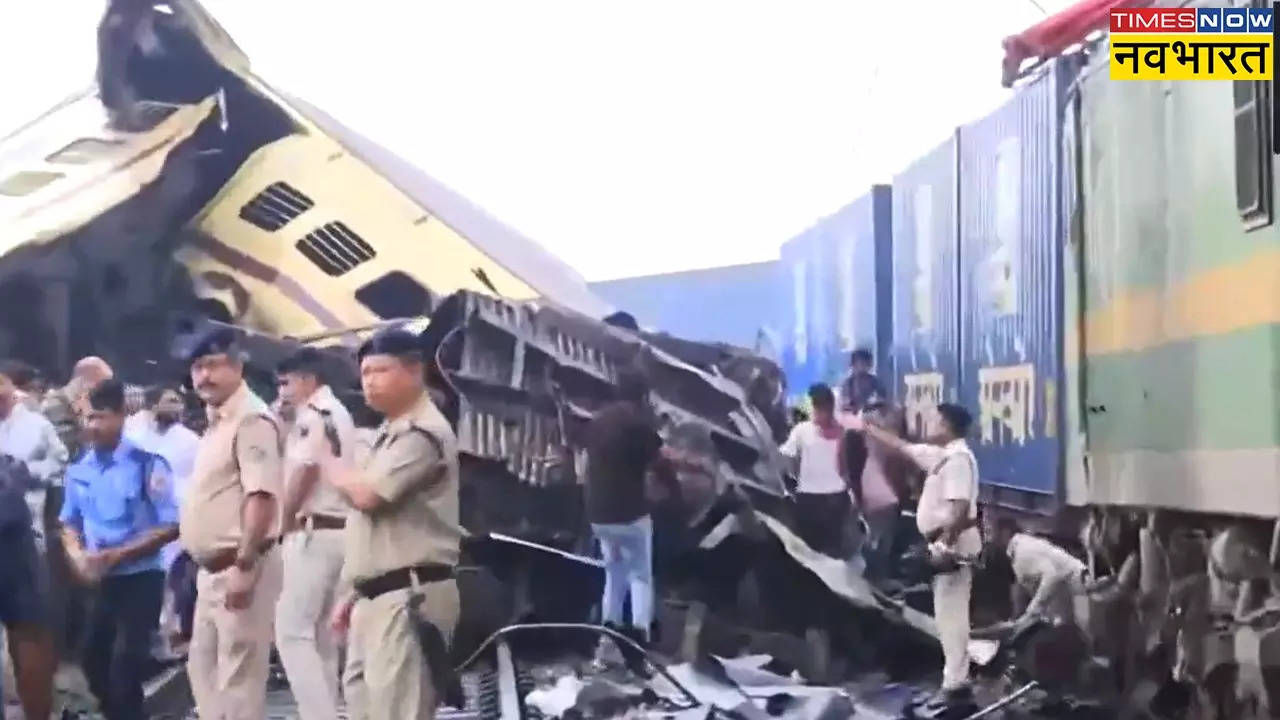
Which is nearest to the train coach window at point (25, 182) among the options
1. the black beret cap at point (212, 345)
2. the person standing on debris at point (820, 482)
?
the black beret cap at point (212, 345)

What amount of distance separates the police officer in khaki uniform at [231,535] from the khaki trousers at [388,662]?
0.86ft

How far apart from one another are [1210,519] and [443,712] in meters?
1.89

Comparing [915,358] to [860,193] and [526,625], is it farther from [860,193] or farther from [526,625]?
[526,625]

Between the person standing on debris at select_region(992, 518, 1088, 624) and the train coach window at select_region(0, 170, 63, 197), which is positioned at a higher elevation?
the train coach window at select_region(0, 170, 63, 197)

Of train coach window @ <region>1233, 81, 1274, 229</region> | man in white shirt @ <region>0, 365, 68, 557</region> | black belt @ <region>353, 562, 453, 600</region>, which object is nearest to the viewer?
train coach window @ <region>1233, 81, 1274, 229</region>

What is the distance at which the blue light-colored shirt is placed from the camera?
3.49 meters

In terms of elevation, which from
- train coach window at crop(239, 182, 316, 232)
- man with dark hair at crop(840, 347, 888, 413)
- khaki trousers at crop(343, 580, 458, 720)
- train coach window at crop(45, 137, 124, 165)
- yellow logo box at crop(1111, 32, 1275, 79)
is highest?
yellow logo box at crop(1111, 32, 1275, 79)

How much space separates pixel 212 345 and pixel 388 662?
0.89m

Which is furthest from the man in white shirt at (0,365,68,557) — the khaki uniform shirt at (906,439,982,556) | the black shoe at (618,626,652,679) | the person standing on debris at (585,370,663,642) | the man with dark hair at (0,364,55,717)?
the khaki uniform shirt at (906,439,982,556)

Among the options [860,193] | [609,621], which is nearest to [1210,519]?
[860,193]

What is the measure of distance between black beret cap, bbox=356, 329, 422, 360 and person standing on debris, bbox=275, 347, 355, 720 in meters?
0.15

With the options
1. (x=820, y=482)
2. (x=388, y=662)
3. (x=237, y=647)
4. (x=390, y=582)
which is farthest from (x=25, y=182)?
(x=820, y=482)

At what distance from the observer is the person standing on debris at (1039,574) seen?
11.7 feet

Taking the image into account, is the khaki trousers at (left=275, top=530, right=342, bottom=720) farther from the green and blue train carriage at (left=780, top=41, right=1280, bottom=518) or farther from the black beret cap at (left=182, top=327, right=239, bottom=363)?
the green and blue train carriage at (left=780, top=41, right=1280, bottom=518)
